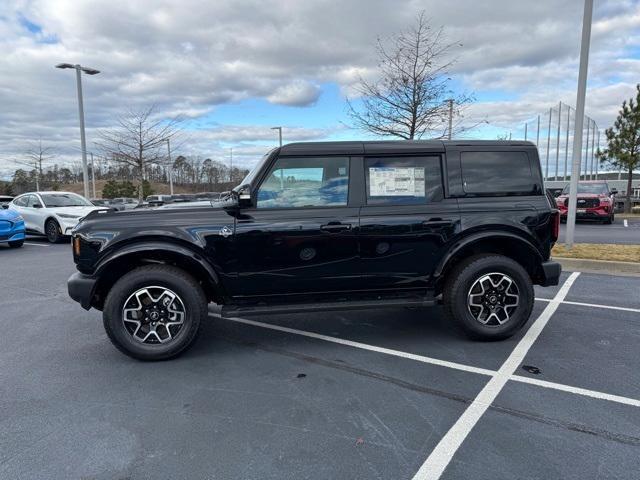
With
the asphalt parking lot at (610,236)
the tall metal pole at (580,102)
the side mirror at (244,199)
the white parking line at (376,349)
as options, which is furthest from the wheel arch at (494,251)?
the asphalt parking lot at (610,236)

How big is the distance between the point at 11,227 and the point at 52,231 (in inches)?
51.9

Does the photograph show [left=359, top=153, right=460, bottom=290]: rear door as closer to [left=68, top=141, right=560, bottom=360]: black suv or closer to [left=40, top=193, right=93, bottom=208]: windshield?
[left=68, top=141, right=560, bottom=360]: black suv

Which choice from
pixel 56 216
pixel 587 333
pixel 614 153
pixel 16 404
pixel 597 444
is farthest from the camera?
pixel 614 153

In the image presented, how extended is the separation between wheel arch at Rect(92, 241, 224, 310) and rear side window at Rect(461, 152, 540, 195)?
254 centimetres

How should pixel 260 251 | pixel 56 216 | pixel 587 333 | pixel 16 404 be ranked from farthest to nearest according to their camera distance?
1. pixel 56 216
2. pixel 587 333
3. pixel 260 251
4. pixel 16 404

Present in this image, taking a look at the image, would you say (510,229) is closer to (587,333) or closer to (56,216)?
(587,333)

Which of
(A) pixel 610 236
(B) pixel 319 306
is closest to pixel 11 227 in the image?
(B) pixel 319 306

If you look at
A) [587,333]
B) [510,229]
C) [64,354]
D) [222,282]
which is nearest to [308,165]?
[222,282]

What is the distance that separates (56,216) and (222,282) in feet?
34.7

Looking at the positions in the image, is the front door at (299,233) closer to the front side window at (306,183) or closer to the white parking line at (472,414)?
the front side window at (306,183)

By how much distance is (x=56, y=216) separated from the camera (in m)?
12.4

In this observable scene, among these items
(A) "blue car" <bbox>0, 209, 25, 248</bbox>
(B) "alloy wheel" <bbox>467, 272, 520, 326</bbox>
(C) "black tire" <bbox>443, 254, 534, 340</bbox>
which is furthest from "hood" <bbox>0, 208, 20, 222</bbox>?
(B) "alloy wheel" <bbox>467, 272, 520, 326</bbox>

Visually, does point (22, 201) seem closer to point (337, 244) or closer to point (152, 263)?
point (152, 263)

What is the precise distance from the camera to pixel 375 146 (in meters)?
4.24
